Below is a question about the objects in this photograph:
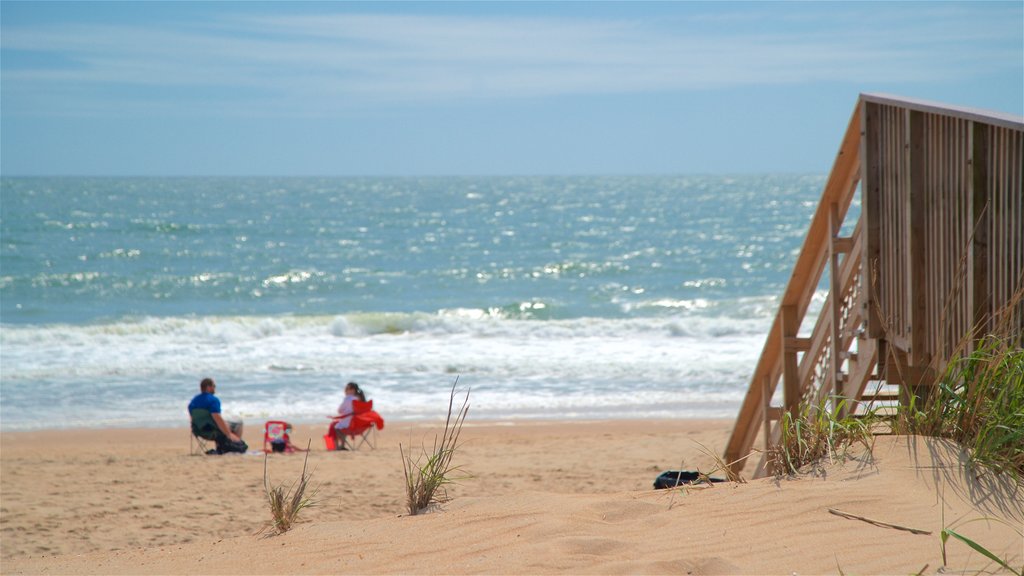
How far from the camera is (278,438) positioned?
991 centimetres

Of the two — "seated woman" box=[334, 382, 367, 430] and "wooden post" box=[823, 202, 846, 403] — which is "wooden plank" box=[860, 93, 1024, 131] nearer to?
"wooden post" box=[823, 202, 846, 403]

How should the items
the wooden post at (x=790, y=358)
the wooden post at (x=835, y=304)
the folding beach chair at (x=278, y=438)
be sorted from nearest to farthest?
1. the wooden post at (x=835, y=304)
2. the wooden post at (x=790, y=358)
3. the folding beach chair at (x=278, y=438)

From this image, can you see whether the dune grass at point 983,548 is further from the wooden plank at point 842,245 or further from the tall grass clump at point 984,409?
the wooden plank at point 842,245

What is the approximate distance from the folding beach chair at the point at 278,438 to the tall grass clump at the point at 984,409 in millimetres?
7146

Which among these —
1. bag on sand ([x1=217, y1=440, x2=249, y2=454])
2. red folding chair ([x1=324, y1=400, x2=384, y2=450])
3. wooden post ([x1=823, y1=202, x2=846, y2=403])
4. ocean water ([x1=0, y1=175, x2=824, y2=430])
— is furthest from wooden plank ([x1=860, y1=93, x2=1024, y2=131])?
bag on sand ([x1=217, y1=440, x2=249, y2=454])

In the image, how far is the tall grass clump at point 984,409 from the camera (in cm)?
359

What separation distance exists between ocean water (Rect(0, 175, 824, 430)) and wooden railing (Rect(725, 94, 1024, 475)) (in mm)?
4239

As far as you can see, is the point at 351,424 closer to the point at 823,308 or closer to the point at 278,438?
the point at 278,438

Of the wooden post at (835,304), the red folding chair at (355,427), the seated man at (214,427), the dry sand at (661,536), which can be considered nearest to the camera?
the dry sand at (661,536)

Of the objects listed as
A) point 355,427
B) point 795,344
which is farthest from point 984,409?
point 355,427

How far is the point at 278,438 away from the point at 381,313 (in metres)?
12.6

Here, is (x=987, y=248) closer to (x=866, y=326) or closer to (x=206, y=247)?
(x=866, y=326)

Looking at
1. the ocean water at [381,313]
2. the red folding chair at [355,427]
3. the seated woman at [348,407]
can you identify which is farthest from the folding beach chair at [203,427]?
the ocean water at [381,313]

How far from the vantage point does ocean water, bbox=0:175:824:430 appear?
13.4 metres
